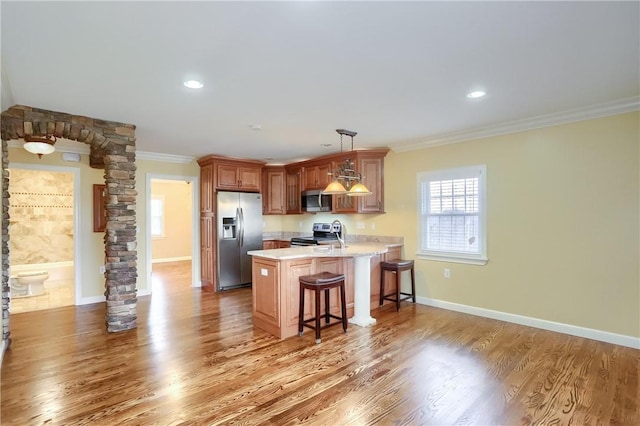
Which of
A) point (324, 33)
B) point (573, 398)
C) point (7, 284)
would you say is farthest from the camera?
point (7, 284)

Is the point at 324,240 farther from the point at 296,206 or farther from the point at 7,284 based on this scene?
the point at 7,284

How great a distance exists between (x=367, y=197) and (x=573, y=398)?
11.7 feet

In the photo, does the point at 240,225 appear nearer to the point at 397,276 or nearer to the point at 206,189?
the point at 206,189

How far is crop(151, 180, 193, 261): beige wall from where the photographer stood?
9.77m

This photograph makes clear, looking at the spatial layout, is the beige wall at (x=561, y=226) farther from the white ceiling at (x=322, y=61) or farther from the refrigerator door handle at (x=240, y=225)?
the refrigerator door handle at (x=240, y=225)

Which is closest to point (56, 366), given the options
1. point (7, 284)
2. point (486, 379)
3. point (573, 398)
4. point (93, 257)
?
point (7, 284)

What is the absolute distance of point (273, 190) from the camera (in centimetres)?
691

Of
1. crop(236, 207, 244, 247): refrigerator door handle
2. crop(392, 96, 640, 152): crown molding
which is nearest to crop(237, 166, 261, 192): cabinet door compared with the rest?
crop(236, 207, 244, 247): refrigerator door handle

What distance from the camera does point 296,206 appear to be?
22.1ft

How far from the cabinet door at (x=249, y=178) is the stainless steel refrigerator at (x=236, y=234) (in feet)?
0.49

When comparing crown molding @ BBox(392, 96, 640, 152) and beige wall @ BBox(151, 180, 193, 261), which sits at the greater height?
crown molding @ BBox(392, 96, 640, 152)

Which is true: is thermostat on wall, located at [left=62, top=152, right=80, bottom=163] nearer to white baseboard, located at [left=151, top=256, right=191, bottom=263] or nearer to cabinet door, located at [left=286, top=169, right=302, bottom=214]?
cabinet door, located at [left=286, top=169, right=302, bottom=214]

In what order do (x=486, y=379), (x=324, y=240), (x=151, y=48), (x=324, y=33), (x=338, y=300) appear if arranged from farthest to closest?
(x=324, y=240), (x=338, y=300), (x=486, y=379), (x=151, y=48), (x=324, y=33)

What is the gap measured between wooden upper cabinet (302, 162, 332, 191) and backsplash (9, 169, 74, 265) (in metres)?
5.23
